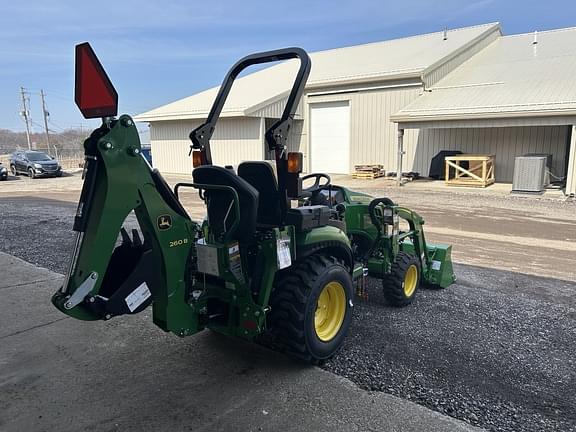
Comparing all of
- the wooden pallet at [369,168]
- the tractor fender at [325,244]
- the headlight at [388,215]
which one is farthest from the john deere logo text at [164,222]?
the wooden pallet at [369,168]

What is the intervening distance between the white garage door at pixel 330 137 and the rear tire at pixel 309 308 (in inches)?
695

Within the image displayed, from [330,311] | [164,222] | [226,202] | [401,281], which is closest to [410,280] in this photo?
[401,281]

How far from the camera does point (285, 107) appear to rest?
317 cm

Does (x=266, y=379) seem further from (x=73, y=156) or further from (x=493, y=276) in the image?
(x=73, y=156)

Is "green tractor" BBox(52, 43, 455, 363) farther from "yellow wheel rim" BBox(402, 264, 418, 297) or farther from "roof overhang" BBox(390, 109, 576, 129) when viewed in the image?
"roof overhang" BBox(390, 109, 576, 129)

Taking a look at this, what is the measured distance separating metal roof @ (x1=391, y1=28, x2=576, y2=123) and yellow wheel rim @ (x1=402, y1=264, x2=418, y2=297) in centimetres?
1094

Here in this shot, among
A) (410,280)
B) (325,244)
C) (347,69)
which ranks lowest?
(410,280)

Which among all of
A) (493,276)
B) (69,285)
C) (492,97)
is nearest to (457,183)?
(492,97)

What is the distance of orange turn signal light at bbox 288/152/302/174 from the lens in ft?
10.0

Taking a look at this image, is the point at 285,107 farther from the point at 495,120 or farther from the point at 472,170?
the point at 472,170

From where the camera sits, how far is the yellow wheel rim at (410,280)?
4.79m

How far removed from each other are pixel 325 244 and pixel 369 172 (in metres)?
15.6

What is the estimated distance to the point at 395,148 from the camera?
19078 mm

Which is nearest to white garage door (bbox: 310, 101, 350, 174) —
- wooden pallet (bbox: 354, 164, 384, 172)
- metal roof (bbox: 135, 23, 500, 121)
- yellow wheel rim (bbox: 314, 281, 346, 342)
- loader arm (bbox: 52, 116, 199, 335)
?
metal roof (bbox: 135, 23, 500, 121)
